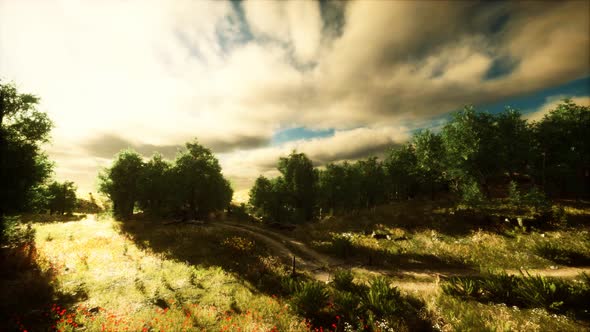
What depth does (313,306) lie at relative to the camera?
10.7 meters

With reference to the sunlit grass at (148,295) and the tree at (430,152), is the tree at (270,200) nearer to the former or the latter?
the tree at (430,152)

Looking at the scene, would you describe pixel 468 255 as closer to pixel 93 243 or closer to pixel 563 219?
pixel 563 219

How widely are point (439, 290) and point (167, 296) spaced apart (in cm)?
1512

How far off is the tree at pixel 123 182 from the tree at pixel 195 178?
17.0ft

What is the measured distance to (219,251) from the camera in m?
21.2

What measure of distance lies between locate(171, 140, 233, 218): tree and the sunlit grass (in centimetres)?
1692

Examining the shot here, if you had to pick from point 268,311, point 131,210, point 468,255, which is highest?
point 131,210

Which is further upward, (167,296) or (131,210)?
(131,210)

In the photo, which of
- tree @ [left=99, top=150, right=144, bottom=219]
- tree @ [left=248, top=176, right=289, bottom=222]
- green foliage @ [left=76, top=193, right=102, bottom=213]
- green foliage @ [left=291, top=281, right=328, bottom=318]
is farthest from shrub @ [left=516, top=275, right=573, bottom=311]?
green foliage @ [left=76, top=193, right=102, bottom=213]

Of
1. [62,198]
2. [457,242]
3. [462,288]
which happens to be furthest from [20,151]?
[62,198]

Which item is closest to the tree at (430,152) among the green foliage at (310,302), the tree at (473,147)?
the tree at (473,147)

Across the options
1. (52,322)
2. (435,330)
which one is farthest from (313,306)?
(52,322)

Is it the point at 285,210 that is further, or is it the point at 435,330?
the point at 285,210

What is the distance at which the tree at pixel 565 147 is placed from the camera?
30297mm
